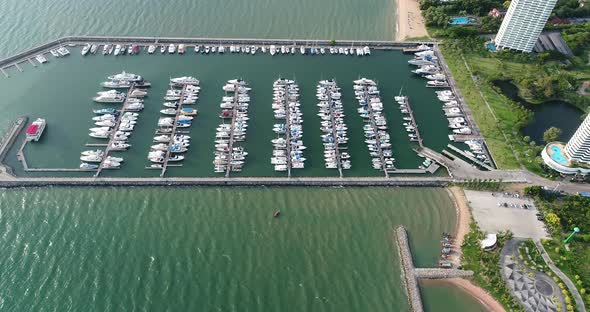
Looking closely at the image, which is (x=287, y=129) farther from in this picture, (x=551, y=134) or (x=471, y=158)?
(x=551, y=134)

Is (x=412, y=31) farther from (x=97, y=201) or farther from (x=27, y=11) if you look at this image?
(x=27, y=11)

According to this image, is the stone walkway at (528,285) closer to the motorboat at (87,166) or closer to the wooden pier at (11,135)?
the motorboat at (87,166)

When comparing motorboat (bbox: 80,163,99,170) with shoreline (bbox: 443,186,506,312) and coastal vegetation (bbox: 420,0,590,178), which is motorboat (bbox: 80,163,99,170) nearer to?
shoreline (bbox: 443,186,506,312)

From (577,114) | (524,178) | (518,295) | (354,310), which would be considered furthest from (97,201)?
(577,114)

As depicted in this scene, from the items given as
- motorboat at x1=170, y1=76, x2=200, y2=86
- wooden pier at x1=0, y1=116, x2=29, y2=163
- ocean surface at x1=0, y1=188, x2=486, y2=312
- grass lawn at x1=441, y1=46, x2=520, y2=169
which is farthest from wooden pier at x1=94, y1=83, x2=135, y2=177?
grass lawn at x1=441, y1=46, x2=520, y2=169

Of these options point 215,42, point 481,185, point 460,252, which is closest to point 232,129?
point 215,42

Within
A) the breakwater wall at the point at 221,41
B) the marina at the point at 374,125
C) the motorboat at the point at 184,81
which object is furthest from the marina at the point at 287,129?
the motorboat at the point at 184,81
